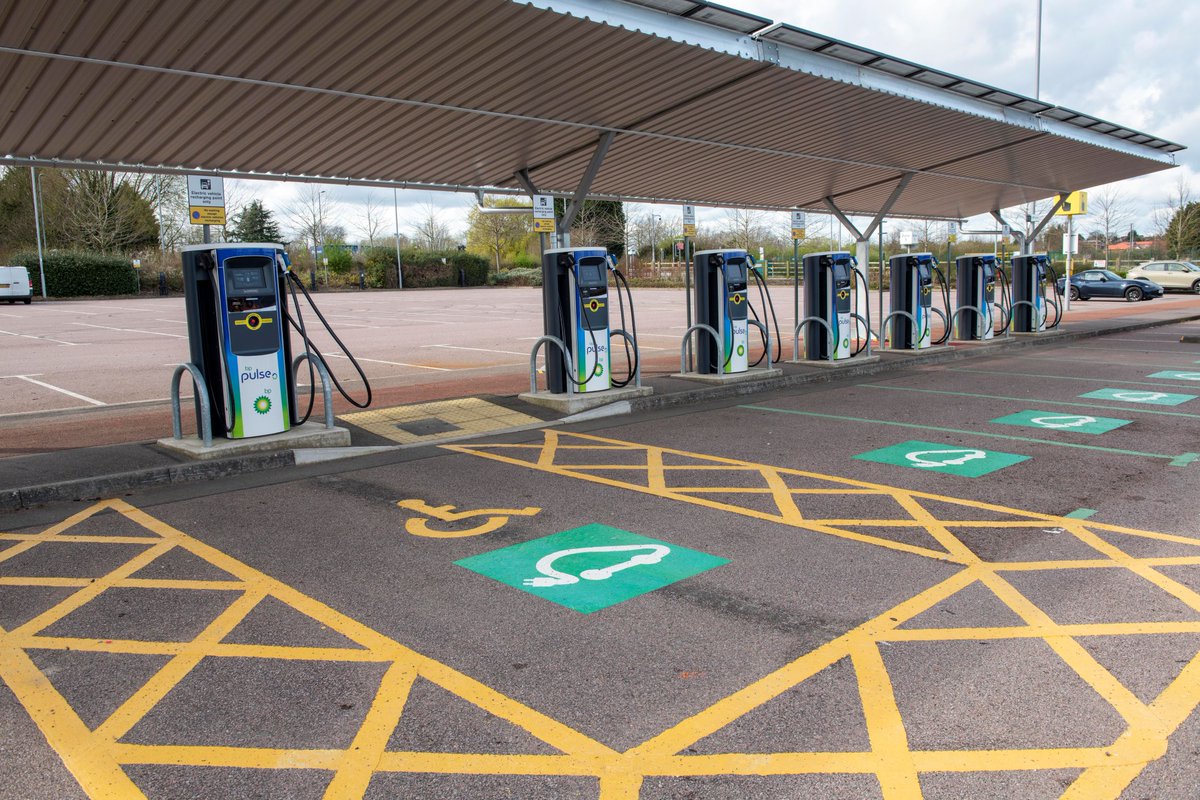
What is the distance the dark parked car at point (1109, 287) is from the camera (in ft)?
113

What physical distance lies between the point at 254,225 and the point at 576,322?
2229 inches

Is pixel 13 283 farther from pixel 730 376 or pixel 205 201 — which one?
pixel 730 376

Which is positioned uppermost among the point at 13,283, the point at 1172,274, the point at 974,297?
the point at 13,283

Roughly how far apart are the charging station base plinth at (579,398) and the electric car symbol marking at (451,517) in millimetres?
3617

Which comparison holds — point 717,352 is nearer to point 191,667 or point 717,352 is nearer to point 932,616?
point 932,616

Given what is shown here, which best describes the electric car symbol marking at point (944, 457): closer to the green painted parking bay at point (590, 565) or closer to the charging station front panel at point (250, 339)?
the green painted parking bay at point (590, 565)

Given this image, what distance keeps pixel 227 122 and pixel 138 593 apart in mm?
5668

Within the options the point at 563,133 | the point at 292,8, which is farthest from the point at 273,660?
the point at 563,133

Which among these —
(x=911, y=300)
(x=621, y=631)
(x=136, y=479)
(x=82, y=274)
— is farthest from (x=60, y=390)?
(x=82, y=274)

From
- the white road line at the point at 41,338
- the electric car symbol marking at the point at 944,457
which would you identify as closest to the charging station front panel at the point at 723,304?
the electric car symbol marking at the point at 944,457

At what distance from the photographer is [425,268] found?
55.2m

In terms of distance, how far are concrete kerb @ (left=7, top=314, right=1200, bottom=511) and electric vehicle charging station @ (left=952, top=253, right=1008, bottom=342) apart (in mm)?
553

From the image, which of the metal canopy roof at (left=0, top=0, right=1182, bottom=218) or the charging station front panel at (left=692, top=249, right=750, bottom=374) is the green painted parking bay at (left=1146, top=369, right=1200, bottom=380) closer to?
the metal canopy roof at (left=0, top=0, right=1182, bottom=218)

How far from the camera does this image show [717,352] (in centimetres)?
1158
